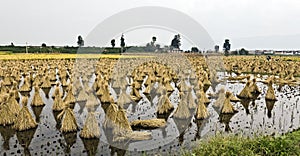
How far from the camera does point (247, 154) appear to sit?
7.96m

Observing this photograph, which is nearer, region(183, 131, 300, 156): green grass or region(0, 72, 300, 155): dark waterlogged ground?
region(183, 131, 300, 156): green grass

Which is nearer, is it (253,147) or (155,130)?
(253,147)

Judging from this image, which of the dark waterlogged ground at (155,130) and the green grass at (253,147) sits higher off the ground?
the green grass at (253,147)

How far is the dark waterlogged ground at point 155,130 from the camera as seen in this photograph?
11.6 meters

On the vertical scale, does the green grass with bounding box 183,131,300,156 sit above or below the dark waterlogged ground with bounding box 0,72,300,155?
above

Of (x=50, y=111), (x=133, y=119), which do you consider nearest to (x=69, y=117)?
(x=133, y=119)

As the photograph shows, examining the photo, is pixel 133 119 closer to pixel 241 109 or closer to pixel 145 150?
pixel 145 150

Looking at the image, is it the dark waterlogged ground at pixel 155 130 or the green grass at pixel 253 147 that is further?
the dark waterlogged ground at pixel 155 130

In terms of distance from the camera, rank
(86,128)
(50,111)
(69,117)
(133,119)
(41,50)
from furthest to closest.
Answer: (41,50)
(50,111)
(133,119)
(69,117)
(86,128)

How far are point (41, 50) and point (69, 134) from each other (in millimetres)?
74230

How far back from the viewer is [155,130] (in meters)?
13.9

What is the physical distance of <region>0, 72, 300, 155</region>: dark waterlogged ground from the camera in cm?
1160

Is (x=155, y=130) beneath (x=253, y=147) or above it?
beneath

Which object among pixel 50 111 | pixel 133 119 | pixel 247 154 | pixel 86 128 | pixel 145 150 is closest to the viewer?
pixel 247 154
